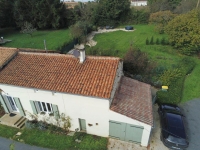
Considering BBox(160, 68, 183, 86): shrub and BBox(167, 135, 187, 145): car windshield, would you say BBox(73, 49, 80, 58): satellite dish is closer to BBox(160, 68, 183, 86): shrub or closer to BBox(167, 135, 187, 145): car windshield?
BBox(167, 135, 187, 145): car windshield

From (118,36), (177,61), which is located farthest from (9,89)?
(118,36)

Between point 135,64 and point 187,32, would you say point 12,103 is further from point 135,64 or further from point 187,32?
point 187,32

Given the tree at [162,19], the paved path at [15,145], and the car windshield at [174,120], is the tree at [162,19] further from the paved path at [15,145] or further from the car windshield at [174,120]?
the paved path at [15,145]

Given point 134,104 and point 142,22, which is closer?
point 134,104

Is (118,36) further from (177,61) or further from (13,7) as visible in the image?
(13,7)

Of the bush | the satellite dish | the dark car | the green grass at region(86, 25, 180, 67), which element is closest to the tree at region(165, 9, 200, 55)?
the green grass at region(86, 25, 180, 67)

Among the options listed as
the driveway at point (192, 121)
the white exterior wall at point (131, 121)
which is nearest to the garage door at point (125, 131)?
the white exterior wall at point (131, 121)
